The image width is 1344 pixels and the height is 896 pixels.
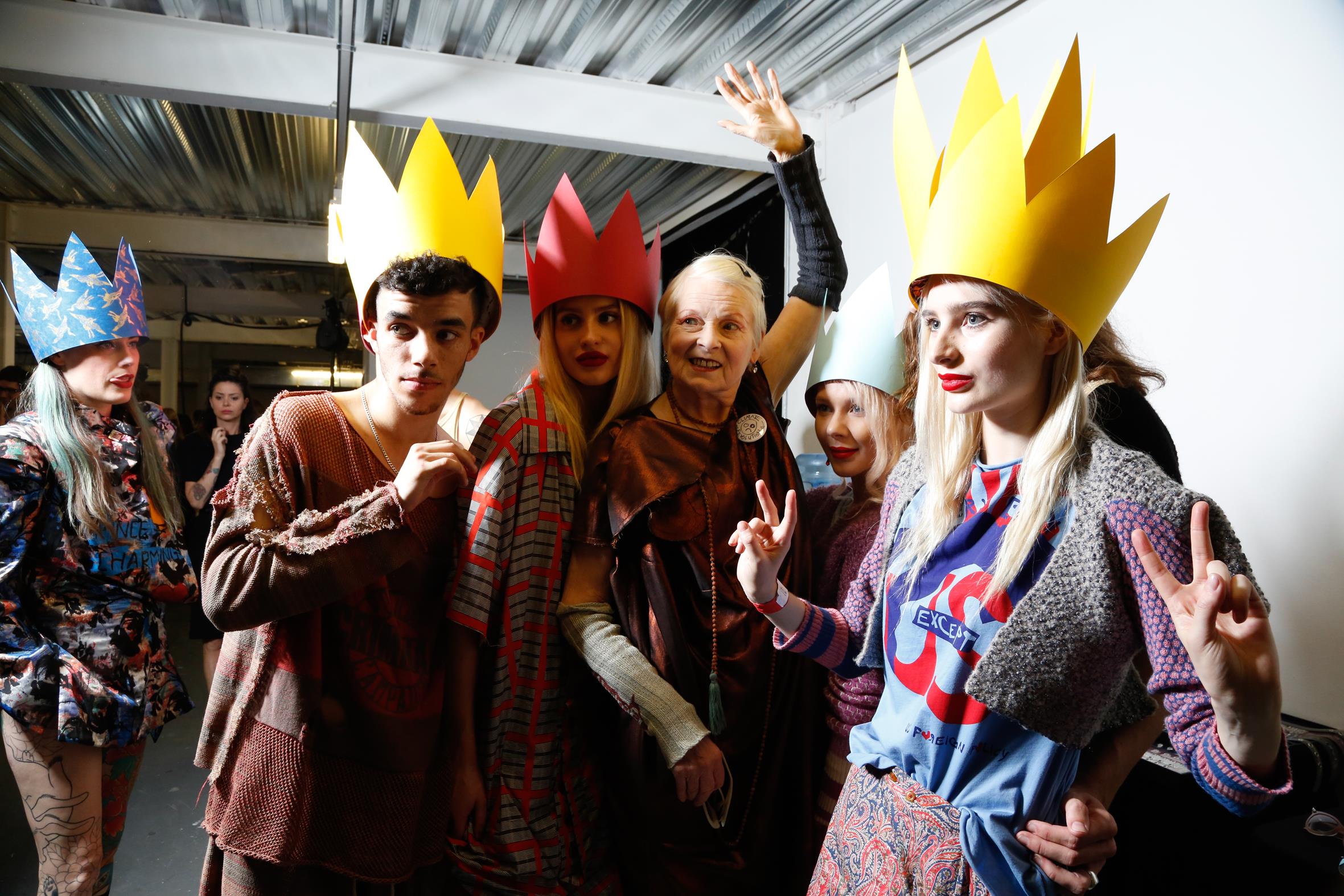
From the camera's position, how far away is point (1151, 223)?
113cm

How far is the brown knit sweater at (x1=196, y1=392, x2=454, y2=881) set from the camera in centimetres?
135

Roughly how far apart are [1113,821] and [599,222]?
245 inches

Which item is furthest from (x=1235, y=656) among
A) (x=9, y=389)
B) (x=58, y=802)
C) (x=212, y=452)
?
(x=9, y=389)

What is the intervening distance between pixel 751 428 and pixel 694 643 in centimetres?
45

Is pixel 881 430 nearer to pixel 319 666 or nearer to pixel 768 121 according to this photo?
pixel 768 121

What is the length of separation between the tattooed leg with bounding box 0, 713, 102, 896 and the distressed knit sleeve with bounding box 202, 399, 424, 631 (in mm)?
950

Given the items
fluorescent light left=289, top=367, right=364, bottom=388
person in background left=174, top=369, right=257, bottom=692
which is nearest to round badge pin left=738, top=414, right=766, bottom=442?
person in background left=174, top=369, right=257, bottom=692

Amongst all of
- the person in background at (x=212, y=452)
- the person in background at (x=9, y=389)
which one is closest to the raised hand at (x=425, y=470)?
the person in background at (x=212, y=452)

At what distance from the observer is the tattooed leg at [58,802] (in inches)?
75.4

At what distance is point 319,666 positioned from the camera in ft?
4.75

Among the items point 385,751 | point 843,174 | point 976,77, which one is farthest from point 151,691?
point 843,174

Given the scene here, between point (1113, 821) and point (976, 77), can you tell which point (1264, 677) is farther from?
point (976, 77)

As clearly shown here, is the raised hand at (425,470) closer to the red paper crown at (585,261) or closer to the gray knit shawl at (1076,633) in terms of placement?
the red paper crown at (585,261)

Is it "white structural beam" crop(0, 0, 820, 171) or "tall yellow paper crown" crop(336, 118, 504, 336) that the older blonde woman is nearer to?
"tall yellow paper crown" crop(336, 118, 504, 336)
